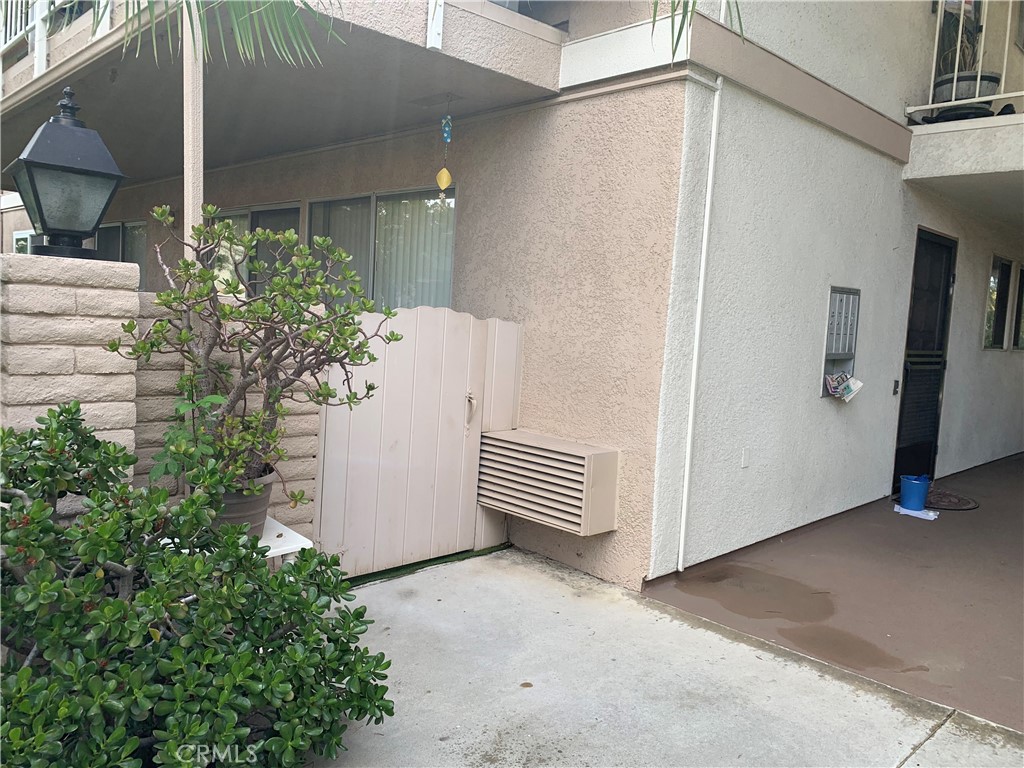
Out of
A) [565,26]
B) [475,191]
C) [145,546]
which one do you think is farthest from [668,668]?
[565,26]

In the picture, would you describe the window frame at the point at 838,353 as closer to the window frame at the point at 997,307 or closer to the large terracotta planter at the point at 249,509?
the window frame at the point at 997,307

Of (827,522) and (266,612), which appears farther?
(827,522)

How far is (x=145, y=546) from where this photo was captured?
7.82 feet

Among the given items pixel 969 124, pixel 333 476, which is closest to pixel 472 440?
pixel 333 476

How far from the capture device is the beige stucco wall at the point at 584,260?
167 inches

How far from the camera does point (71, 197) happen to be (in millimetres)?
2900

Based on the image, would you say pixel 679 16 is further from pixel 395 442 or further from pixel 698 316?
pixel 395 442

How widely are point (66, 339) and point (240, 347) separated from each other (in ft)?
1.87

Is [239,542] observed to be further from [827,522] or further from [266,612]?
[827,522]

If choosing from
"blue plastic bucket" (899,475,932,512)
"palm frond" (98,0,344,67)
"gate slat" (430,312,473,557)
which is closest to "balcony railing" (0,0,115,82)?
"palm frond" (98,0,344,67)

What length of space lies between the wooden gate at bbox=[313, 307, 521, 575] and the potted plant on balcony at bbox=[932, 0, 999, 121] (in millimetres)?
4079

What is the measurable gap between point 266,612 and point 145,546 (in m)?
0.42

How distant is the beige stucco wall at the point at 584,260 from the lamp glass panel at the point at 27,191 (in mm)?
2714

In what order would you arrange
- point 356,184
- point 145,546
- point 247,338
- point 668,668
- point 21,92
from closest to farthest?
1. point 145,546
2. point 247,338
3. point 668,668
4. point 21,92
5. point 356,184
